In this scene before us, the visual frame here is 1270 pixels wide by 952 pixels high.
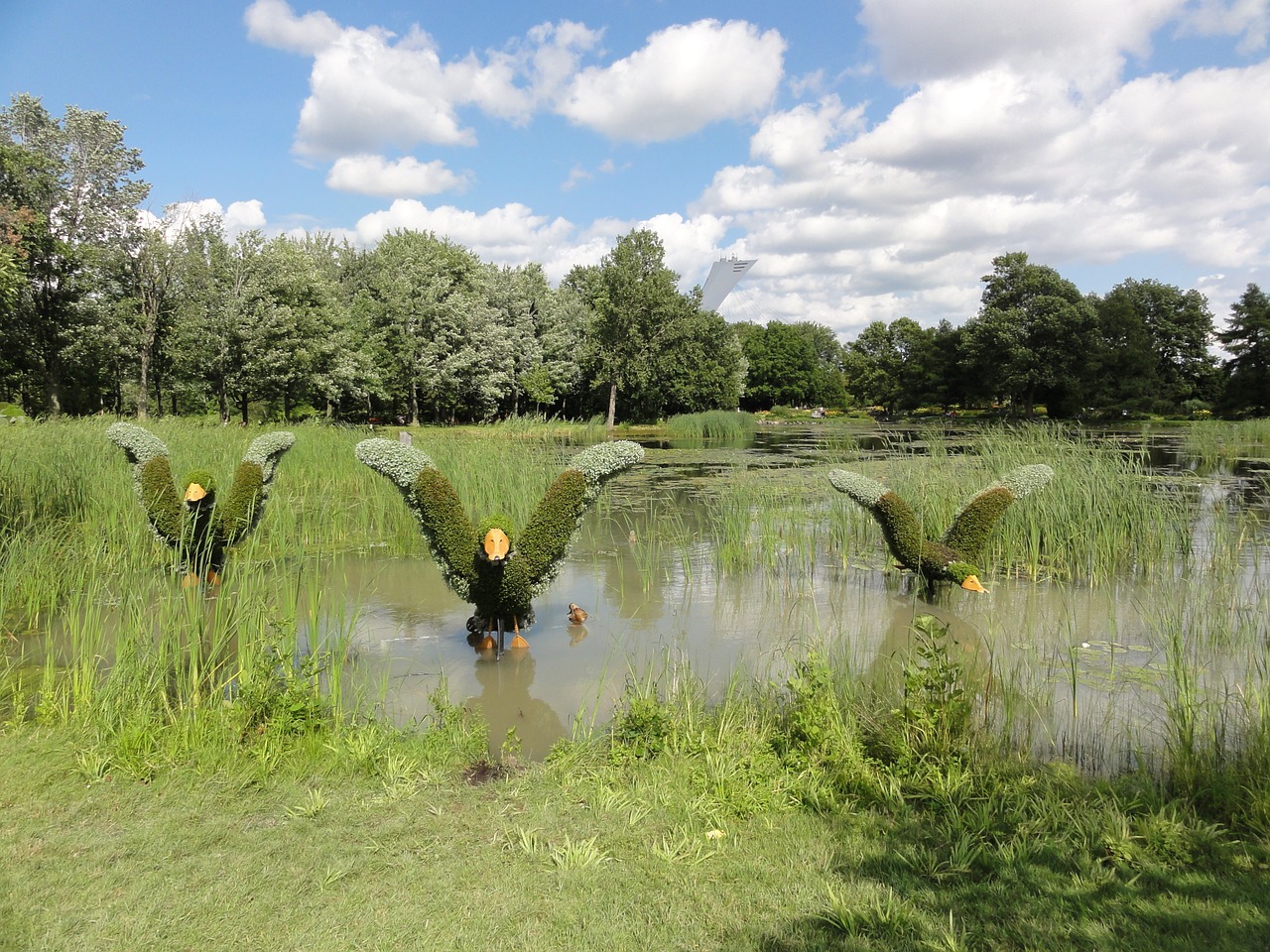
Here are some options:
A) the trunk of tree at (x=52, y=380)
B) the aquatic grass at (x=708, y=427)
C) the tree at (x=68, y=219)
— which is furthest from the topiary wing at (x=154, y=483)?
the aquatic grass at (x=708, y=427)

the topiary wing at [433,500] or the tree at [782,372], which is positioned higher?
the tree at [782,372]

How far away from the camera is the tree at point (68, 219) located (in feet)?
75.3

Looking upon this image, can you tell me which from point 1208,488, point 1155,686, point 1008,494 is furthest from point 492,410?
point 1155,686

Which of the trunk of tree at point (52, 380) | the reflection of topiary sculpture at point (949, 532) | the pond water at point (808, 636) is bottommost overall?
the pond water at point (808, 636)

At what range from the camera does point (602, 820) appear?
300 cm

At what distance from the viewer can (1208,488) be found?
12.9m

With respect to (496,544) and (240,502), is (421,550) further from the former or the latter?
(496,544)

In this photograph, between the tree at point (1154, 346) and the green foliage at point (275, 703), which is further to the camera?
the tree at point (1154, 346)

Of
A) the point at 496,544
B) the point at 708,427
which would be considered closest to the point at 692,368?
the point at 708,427

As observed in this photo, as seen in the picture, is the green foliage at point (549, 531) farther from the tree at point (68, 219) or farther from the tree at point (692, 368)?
the tree at point (692, 368)

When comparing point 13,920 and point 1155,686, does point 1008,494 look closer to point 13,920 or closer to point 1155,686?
point 1155,686

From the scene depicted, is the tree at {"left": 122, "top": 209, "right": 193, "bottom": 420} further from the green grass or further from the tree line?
the green grass

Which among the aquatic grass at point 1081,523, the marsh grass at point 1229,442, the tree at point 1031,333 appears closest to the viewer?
the aquatic grass at point 1081,523

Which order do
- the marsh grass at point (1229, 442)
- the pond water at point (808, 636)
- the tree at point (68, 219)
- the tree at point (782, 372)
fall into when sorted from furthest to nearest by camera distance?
the tree at point (782, 372), the tree at point (68, 219), the marsh grass at point (1229, 442), the pond water at point (808, 636)
